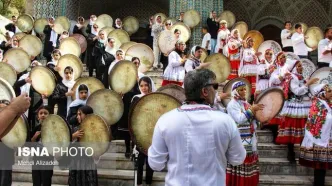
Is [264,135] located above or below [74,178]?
above

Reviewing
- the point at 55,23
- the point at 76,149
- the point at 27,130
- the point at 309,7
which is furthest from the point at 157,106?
the point at 309,7

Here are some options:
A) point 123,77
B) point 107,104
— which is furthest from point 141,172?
point 123,77

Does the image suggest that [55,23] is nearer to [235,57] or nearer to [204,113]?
[235,57]

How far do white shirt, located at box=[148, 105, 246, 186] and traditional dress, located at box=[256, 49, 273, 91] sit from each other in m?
5.68

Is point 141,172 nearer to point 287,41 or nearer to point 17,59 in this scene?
point 17,59

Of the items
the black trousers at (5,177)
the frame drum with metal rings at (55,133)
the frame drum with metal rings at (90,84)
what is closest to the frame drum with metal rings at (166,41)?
the frame drum with metal rings at (90,84)

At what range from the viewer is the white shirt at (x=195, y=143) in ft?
9.11

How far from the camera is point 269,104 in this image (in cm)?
552

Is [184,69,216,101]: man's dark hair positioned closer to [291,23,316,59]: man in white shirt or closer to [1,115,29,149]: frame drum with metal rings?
[1,115,29,149]: frame drum with metal rings

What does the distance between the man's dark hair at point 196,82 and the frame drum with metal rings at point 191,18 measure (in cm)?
1164

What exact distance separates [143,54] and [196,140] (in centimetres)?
745

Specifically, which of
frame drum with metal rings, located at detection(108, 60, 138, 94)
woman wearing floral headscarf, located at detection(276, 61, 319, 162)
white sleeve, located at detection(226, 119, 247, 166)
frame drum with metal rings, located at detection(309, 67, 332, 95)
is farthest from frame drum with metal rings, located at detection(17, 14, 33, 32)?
white sleeve, located at detection(226, 119, 247, 166)

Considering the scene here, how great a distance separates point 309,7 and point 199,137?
17.4 meters

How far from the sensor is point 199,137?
279cm
